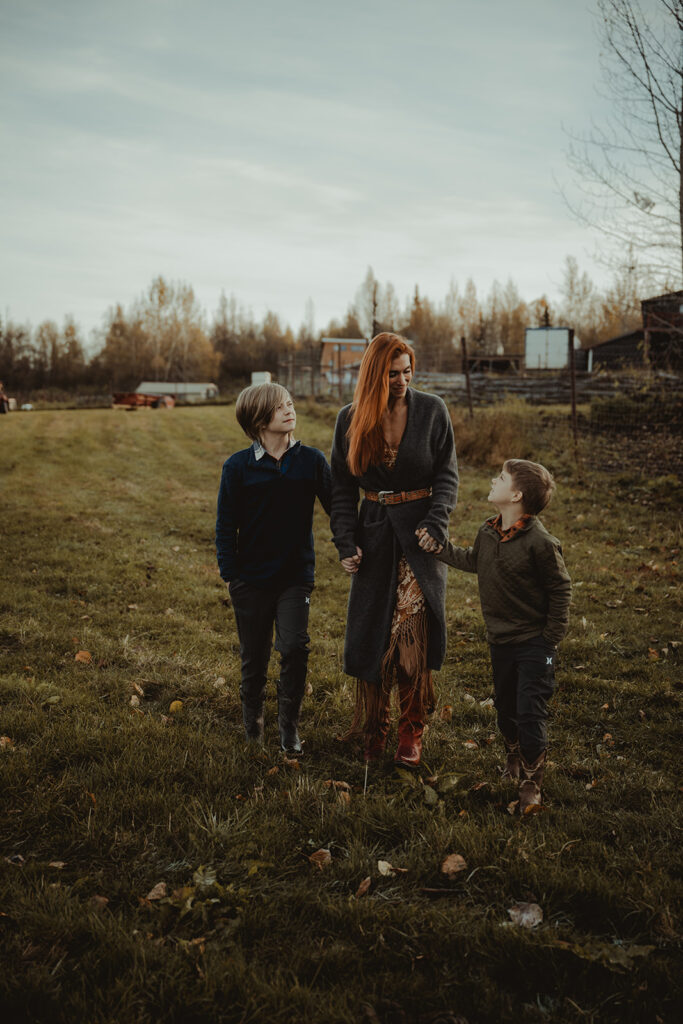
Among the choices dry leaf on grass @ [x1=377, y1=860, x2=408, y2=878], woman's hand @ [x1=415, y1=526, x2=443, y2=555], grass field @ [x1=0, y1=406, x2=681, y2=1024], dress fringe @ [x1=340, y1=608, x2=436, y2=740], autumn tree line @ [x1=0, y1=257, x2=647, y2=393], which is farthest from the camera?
autumn tree line @ [x1=0, y1=257, x2=647, y2=393]

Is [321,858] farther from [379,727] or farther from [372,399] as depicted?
[372,399]

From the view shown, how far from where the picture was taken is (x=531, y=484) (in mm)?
3281

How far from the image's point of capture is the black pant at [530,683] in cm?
325

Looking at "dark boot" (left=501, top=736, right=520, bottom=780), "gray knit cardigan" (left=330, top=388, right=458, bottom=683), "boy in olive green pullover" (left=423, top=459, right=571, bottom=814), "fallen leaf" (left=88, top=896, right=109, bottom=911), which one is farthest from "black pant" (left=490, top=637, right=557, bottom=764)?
"fallen leaf" (left=88, top=896, right=109, bottom=911)

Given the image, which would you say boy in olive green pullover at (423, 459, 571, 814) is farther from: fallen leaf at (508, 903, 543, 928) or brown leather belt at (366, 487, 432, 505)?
fallen leaf at (508, 903, 543, 928)

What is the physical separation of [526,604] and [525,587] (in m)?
0.08

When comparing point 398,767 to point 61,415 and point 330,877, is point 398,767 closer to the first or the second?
point 330,877

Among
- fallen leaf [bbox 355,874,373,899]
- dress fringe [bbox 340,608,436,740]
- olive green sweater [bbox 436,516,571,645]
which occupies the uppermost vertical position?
olive green sweater [bbox 436,516,571,645]

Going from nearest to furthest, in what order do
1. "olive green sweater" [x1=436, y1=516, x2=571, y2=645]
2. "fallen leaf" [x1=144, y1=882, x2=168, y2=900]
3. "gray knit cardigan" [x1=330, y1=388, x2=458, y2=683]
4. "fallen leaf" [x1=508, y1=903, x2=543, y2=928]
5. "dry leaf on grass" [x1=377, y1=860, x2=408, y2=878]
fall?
"fallen leaf" [x1=508, y1=903, x2=543, y2=928], "fallen leaf" [x1=144, y1=882, x2=168, y2=900], "dry leaf on grass" [x1=377, y1=860, x2=408, y2=878], "olive green sweater" [x1=436, y1=516, x2=571, y2=645], "gray knit cardigan" [x1=330, y1=388, x2=458, y2=683]

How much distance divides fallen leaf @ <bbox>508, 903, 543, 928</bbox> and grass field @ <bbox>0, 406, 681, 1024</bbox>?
6 centimetres

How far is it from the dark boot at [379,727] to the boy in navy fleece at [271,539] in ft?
1.36

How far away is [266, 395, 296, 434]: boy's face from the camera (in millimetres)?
3684

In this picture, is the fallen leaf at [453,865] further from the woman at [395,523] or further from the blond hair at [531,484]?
the blond hair at [531,484]

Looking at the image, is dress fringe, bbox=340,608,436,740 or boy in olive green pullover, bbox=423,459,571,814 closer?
boy in olive green pullover, bbox=423,459,571,814
